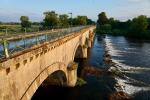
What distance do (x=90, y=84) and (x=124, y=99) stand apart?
290 inches

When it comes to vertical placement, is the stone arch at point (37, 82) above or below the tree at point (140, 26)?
above

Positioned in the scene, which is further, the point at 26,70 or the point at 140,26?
the point at 140,26

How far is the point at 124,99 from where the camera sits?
31.2 meters

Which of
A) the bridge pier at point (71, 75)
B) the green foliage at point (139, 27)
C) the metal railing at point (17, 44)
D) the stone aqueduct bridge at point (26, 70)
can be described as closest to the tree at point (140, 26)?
the green foliage at point (139, 27)

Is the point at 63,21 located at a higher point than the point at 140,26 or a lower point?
higher

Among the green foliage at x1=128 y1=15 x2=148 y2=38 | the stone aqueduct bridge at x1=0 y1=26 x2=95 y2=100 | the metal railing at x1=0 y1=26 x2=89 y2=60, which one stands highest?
the metal railing at x1=0 y1=26 x2=89 y2=60

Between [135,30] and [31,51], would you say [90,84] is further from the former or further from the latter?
[135,30]

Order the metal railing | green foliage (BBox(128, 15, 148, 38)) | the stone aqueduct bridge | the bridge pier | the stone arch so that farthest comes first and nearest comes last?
green foliage (BBox(128, 15, 148, 38)) < the bridge pier < the stone arch < the metal railing < the stone aqueduct bridge

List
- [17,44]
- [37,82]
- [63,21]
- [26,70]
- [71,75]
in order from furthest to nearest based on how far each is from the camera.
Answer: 1. [63,21]
2. [71,75]
3. [37,82]
4. [26,70]
5. [17,44]

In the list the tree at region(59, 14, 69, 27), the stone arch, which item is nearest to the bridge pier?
the stone arch

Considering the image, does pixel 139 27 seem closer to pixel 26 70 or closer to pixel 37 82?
pixel 37 82

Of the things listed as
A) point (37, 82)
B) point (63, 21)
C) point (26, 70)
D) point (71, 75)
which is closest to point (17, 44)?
point (26, 70)

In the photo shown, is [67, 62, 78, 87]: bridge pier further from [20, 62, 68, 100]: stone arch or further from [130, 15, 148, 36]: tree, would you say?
[130, 15, 148, 36]: tree

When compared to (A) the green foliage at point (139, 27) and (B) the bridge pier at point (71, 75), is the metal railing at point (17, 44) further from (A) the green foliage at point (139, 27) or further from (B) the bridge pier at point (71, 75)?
(A) the green foliage at point (139, 27)
